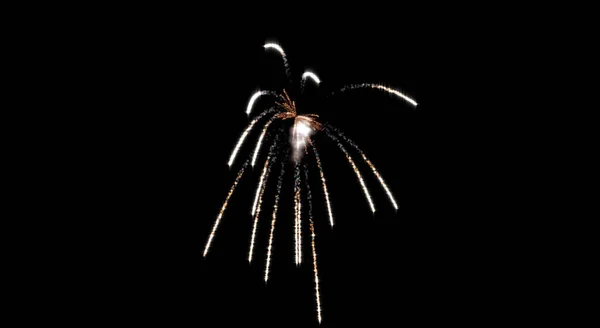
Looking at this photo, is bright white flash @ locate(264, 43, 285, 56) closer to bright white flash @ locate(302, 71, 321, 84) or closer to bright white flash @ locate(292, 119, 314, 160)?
bright white flash @ locate(302, 71, 321, 84)

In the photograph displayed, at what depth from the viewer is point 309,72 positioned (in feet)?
13.4

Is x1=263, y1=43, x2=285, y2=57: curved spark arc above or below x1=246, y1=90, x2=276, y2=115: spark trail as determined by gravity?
above

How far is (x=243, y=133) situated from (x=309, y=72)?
0.82m

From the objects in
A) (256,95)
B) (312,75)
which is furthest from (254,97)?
(312,75)

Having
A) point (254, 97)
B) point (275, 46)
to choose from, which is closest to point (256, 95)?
point (254, 97)

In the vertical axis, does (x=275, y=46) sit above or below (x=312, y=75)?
above

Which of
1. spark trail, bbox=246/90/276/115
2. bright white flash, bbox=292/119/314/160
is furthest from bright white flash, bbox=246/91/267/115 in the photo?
bright white flash, bbox=292/119/314/160

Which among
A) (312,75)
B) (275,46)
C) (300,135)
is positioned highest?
(275,46)

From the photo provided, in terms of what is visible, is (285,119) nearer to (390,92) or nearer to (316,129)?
(316,129)

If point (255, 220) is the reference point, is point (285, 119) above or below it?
above

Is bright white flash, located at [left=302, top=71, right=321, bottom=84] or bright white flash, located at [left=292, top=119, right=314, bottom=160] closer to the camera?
bright white flash, located at [left=302, top=71, right=321, bottom=84]

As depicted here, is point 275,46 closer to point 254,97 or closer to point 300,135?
point 254,97

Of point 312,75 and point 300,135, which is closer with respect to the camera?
point 312,75

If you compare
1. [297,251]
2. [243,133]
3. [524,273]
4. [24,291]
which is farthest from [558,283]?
[24,291]
